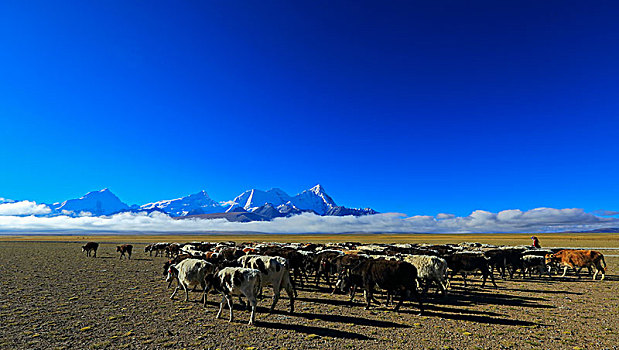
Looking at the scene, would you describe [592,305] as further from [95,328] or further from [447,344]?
[95,328]

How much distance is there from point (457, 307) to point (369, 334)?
597cm

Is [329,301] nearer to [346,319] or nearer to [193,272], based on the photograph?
[346,319]

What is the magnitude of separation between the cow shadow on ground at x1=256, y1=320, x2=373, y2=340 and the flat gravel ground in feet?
0.11

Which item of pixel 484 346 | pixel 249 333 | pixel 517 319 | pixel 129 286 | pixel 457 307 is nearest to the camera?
pixel 484 346

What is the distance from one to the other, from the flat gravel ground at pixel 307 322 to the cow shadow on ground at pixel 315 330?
0.11 feet

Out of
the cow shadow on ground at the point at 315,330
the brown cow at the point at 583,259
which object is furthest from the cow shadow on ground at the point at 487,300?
the brown cow at the point at 583,259

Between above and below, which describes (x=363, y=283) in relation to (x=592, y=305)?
above

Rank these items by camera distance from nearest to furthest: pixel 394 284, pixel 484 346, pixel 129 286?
pixel 484 346 < pixel 394 284 < pixel 129 286

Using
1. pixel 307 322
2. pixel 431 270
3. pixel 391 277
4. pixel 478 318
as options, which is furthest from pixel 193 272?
pixel 478 318

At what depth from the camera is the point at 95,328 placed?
10203 mm

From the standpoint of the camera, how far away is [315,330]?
1035cm

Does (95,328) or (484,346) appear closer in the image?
(484,346)

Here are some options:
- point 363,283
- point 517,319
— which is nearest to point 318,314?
point 363,283

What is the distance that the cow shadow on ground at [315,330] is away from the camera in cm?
980
